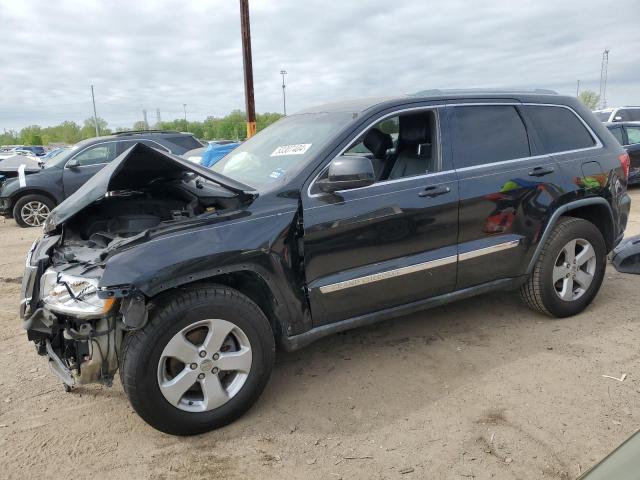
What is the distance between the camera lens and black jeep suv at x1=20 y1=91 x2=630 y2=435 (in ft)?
8.63

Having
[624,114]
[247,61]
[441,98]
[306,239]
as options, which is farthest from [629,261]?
[624,114]

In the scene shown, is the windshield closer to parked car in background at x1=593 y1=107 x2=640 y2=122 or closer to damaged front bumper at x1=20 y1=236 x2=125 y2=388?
damaged front bumper at x1=20 y1=236 x2=125 y2=388

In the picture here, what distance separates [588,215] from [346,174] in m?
2.52

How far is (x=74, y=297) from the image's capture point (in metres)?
2.59

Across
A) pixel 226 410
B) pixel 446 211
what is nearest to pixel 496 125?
pixel 446 211

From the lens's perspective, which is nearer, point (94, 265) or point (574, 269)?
point (94, 265)

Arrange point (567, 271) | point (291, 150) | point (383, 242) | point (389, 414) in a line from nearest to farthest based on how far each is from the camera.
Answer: point (389, 414), point (383, 242), point (291, 150), point (567, 271)

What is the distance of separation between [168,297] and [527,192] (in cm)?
270

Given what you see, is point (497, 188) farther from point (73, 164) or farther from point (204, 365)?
point (73, 164)

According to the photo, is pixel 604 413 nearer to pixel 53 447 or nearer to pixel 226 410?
pixel 226 410

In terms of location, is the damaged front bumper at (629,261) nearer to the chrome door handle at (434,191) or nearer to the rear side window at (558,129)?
the chrome door handle at (434,191)

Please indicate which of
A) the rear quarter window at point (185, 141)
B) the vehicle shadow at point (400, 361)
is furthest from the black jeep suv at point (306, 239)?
the rear quarter window at point (185, 141)

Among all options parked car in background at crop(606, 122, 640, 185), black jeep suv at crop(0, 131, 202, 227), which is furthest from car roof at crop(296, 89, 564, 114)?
parked car in background at crop(606, 122, 640, 185)

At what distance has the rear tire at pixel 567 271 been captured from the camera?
391 cm
